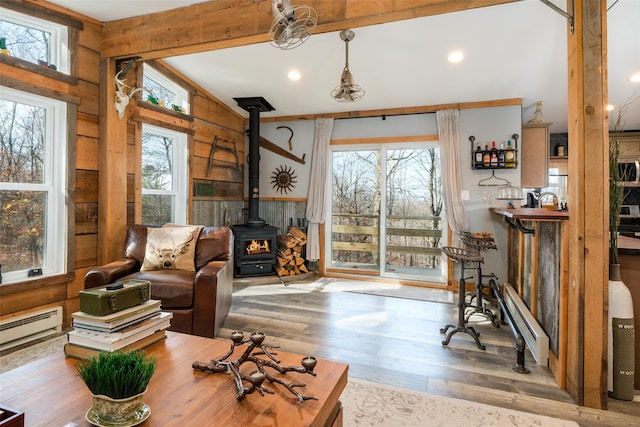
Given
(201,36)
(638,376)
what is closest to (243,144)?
(201,36)

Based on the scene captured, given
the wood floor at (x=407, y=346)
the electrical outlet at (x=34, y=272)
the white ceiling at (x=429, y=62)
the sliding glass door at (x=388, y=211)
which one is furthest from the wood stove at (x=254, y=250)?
the electrical outlet at (x=34, y=272)

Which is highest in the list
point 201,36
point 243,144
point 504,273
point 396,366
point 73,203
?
point 201,36

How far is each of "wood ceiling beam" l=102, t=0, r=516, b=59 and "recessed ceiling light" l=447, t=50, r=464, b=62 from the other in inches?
48.5

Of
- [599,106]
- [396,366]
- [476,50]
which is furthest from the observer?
[476,50]

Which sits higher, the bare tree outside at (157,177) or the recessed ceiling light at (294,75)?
the recessed ceiling light at (294,75)

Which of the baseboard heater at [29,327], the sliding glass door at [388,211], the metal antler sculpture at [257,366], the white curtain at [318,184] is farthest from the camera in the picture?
the white curtain at [318,184]

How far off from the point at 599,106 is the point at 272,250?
13.0ft

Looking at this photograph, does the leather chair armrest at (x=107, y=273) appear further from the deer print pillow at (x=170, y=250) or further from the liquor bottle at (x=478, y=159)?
the liquor bottle at (x=478, y=159)

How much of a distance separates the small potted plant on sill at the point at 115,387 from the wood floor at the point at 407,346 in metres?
1.55

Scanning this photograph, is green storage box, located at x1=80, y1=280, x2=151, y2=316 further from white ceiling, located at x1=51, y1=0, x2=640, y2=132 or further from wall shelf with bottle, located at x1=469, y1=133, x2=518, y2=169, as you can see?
wall shelf with bottle, located at x1=469, y1=133, x2=518, y2=169

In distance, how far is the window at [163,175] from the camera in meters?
3.99

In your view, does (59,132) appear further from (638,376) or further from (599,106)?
(638,376)

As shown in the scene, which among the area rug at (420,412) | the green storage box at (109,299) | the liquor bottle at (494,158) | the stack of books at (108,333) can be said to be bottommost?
the area rug at (420,412)

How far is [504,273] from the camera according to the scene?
4.43 metres
